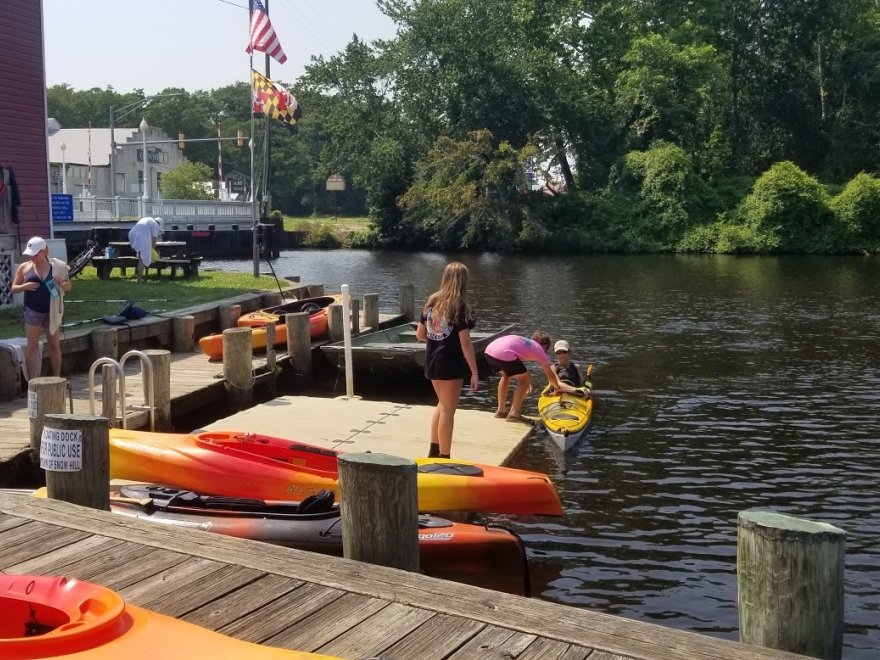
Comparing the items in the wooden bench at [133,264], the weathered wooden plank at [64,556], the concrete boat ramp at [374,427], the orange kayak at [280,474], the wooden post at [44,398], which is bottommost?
the concrete boat ramp at [374,427]

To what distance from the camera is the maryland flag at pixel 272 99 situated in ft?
92.2

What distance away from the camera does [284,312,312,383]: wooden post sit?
50.4 feet

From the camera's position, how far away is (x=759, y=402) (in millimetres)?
14273

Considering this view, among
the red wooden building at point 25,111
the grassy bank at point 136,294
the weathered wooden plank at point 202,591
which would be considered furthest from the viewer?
the red wooden building at point 25,111

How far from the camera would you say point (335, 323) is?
1694 cm

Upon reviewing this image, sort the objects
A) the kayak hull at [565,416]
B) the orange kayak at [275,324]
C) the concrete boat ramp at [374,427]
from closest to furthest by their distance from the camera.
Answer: the concrete boat ramp at [374,427], the kayak hull at [565,416], the orange kayak at [275,324]

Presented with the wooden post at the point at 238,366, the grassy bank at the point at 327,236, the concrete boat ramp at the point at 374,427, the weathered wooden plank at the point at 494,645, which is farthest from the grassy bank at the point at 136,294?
the grassy bank at the point at 327,236

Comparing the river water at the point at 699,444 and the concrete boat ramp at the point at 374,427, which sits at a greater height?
the concrete boat ramp at the point at 374,427

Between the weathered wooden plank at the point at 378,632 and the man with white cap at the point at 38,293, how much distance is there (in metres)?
7.80

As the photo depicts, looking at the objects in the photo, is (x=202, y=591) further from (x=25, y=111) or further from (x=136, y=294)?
(x=25, y=111)

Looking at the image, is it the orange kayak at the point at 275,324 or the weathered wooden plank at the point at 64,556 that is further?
the orange kayak at the point at 275,324

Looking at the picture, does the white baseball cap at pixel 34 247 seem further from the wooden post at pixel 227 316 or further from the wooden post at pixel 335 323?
the wooden post at pixel 335 323

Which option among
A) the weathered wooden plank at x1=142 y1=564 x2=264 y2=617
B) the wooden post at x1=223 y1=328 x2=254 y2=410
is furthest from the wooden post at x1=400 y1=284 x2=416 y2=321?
the weathered wooden plank at x1=142 y1=564 x2=264 y2=617

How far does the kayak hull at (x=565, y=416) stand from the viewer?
11.4 m
